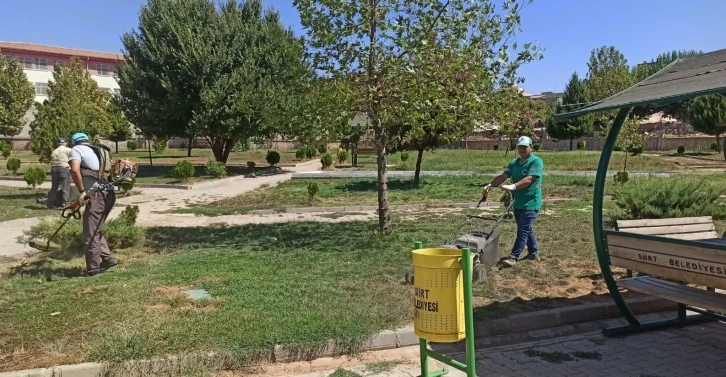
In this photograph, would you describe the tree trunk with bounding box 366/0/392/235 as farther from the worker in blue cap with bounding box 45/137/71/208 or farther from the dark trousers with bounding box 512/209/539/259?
the worker in blue cap with bounding box 45/137/71/208

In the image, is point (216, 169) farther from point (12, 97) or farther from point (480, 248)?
point (12, 97)

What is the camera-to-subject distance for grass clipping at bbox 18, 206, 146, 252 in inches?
336

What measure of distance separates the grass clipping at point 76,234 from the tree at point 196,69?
1660cm

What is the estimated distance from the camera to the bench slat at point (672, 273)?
4.63m

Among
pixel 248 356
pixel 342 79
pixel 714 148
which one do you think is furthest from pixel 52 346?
pixel 714 148

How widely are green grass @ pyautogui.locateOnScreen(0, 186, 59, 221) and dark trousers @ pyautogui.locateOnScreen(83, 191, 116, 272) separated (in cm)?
733

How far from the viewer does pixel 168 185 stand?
70.3ft

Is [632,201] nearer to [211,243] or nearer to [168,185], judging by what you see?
[211,243]

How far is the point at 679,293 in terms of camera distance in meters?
5.03

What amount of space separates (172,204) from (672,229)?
13.4m

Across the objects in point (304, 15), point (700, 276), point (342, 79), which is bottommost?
point (700, 276)

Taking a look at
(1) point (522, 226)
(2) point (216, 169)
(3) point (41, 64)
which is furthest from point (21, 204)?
(3) point (41, 64)

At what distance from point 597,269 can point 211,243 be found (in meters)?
6.02

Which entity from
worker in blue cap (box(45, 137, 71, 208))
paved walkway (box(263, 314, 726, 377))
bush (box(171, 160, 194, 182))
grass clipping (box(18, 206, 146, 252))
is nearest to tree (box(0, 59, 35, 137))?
bush (box(171, 160, 194, 182))
